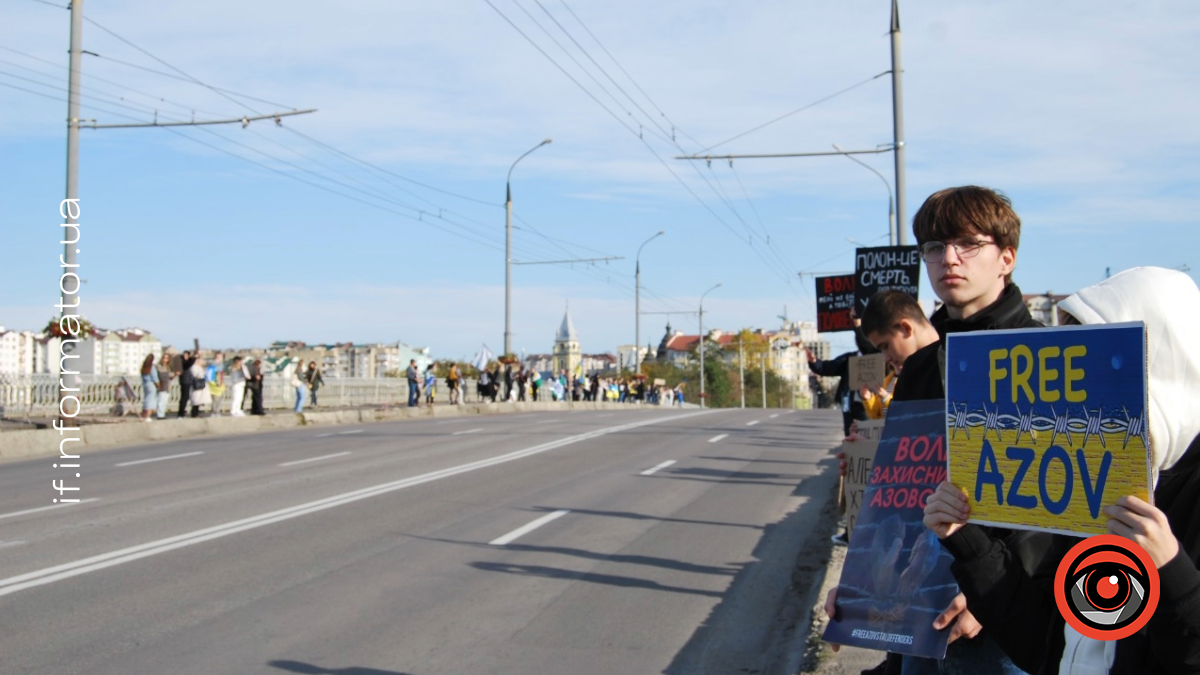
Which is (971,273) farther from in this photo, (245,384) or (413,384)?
(413,384)

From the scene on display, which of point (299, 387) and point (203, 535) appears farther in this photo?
point (299, 387)

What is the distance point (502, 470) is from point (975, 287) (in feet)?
44.0

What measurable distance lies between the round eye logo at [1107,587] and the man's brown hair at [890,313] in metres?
1.91

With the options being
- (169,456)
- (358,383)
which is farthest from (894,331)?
(358,383)

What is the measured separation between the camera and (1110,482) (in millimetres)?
1895

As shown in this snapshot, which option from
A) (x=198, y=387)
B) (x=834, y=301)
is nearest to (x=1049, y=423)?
(x=834, y=301)

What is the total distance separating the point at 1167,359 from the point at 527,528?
9.37 meters

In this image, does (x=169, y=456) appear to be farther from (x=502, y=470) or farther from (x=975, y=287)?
(x=975, y=287)

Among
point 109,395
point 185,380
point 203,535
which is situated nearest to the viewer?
point 203,535

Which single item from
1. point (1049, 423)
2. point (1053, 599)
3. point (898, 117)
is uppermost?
point (898, 117)

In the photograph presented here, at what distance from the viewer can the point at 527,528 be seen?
1089 centimetres

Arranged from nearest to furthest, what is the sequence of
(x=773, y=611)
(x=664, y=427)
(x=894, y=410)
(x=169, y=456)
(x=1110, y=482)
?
1. (x=1110, y=482)
2. (x=894, y=410)
3. (x=773, y=611)
4. (x=169, y=456)
5. (x=664, y=427)

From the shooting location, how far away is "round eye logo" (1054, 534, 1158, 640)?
69.1 inches

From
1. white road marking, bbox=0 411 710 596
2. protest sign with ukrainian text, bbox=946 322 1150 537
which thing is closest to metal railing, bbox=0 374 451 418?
white road marking, bbox=0 411 710 596
